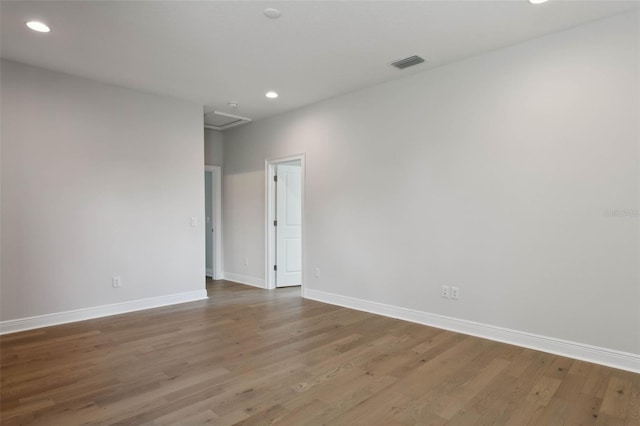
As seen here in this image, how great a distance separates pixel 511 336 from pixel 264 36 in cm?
348

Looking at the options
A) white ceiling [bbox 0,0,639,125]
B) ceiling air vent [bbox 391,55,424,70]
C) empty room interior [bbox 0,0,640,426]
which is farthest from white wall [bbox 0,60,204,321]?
ceiling air vent [bbox 391,55,424,70]

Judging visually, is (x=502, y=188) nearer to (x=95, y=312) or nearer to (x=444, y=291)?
(x=444, y=291)

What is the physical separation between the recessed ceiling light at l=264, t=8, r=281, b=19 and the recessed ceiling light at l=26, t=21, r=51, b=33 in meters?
1.83

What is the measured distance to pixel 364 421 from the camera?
2104mm

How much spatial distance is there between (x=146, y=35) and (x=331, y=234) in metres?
3.06

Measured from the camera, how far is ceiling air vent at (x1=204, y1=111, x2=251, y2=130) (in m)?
5.64

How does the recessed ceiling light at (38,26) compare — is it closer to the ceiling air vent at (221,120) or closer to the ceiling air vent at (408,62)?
the ceiling air vent at (221,120)

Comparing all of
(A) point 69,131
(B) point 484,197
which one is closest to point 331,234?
(B) point 484,197

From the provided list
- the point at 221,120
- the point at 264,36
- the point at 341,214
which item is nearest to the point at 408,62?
the point at 264,36

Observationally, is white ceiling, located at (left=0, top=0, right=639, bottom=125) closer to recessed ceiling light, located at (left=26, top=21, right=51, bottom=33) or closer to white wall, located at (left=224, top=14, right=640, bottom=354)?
recessed ceiling light, located at (left=26, top=21, right=51, bottom=33)

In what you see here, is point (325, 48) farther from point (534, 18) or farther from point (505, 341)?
point (505, 341)

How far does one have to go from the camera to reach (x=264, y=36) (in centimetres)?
311

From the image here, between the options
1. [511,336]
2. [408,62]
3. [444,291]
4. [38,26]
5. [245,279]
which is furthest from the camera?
[245,279]

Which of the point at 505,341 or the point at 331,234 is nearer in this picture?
the point at 505,341
